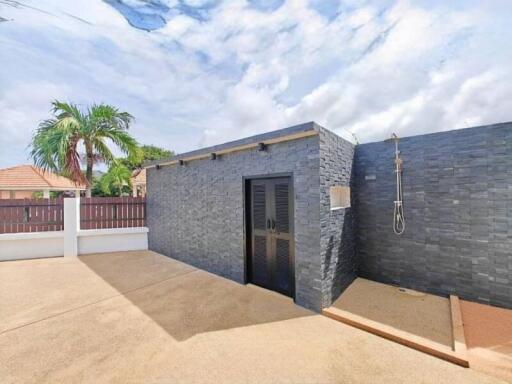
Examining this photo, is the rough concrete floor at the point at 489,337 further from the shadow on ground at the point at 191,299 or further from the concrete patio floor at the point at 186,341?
the shadow on ground at the point at 191,299

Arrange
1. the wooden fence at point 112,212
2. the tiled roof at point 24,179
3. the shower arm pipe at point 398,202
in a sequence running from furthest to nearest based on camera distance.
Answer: the tiled roof at point 24,179
the wooden fence at point 112,212
the shower arm pipe at point 398,202

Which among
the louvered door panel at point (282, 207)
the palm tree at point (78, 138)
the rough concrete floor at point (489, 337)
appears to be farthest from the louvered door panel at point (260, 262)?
the palm tree at point (78, 138)

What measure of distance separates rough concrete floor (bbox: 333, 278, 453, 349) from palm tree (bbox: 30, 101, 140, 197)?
819 centimetres

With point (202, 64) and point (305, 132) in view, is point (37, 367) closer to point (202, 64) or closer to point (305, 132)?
point (305, 132)

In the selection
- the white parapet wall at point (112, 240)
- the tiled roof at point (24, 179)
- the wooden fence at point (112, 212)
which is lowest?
the white parapet wall at point (112, 240)

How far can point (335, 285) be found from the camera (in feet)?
12.0

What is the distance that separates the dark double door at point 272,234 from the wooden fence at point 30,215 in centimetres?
664

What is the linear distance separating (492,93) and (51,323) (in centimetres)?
1142

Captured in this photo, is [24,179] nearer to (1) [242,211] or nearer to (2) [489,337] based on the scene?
(1) [242,211]

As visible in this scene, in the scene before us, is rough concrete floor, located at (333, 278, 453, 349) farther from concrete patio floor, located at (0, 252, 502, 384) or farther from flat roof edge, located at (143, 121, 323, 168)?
flat roof edge, located at (143, 121, 323, 168)

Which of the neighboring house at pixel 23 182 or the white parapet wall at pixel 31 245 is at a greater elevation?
the neighboring house at pixel 23 182

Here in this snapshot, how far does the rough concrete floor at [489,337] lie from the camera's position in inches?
85.9

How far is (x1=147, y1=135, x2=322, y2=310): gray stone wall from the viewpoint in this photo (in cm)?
346

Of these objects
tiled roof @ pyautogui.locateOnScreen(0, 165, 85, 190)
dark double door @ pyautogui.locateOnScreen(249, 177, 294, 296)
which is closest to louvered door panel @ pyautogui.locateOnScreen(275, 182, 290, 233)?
dark double door @ pyautogui.locateOnScreen(249, 177, 294, 296)
